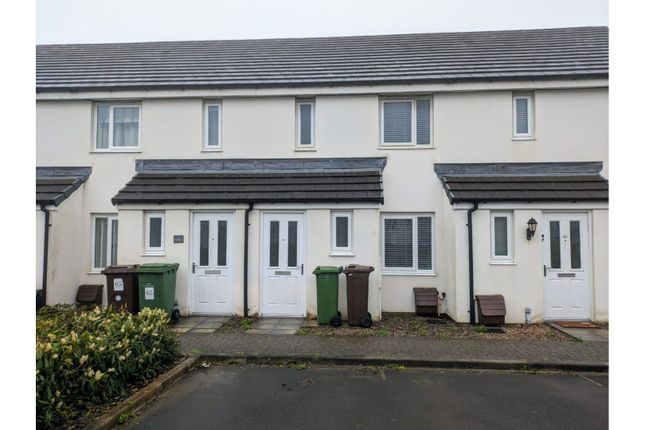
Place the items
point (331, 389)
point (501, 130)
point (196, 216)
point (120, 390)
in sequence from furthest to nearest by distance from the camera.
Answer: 1. point (501, 130)
2. point (196, 216)
3. point (331, 389)
4. point (120, 390)

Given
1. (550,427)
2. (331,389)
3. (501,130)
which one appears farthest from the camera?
(501,130)

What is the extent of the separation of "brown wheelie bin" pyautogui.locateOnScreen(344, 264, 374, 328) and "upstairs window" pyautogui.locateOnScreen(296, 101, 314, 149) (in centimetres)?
421

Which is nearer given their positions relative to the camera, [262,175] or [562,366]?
[562,366]

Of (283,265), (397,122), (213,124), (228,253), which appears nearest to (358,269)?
(283,265)

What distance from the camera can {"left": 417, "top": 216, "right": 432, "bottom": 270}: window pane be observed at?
10266 mm

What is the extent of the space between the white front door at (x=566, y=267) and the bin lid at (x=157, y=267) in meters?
8.89

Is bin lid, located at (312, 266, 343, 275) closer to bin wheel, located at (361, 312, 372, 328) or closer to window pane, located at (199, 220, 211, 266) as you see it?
bin wheel, located at (361, 312, 372, 328)

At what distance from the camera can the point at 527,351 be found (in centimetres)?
690

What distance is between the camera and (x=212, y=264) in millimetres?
9688

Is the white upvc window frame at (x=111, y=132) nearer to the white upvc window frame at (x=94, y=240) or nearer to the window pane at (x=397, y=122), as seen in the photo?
the white upvc window frame at (x=94, y=240)

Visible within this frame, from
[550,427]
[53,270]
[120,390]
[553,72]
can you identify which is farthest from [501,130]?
[53,270]

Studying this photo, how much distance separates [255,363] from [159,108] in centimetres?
805

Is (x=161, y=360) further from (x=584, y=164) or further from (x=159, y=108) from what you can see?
(x=584, y=164)

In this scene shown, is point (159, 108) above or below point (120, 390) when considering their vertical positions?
above
